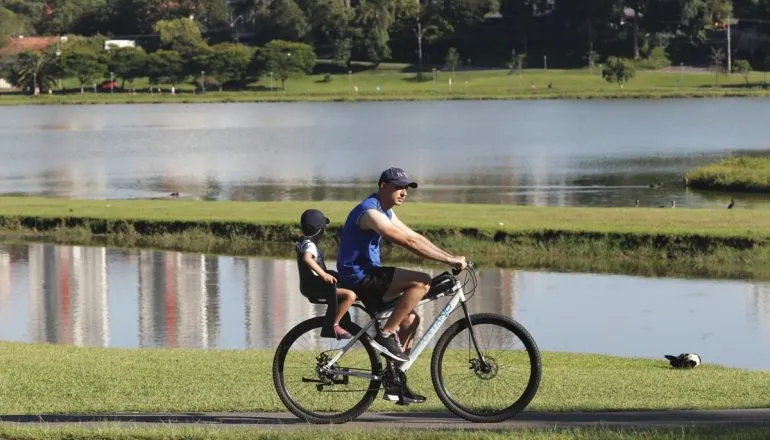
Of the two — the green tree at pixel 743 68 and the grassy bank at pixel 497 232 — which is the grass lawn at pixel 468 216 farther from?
the green tree at pixel 743 68

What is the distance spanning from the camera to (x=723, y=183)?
54.2 m

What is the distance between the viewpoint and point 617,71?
18438cm

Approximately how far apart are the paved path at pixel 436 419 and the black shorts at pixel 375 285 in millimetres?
993

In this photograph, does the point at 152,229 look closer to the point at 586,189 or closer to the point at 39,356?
the point at 39,356

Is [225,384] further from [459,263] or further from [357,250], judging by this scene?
[459,263]

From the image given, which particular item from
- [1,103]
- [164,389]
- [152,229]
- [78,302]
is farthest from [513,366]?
[1,103]

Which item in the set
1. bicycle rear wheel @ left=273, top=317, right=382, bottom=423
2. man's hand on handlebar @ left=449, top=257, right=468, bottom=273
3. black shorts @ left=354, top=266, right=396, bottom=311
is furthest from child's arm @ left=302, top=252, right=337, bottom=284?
man's hand on handlebar @ left=449, top=257, right=468, bottom=273

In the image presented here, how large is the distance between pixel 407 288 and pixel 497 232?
844 inches

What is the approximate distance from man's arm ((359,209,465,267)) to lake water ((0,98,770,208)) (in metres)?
35.2

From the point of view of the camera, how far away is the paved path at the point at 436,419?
12172mm

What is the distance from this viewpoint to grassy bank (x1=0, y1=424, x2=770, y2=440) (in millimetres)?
11281

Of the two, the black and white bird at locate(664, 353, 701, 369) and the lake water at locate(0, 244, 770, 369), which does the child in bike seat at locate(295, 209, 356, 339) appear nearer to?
Answer: the black and white bird at locate(664, 353, 701, 369)

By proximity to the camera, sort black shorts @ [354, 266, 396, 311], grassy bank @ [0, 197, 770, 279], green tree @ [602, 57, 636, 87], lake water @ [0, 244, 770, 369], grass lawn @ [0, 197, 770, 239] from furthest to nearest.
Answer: green tree @ [602, 57, 636, 87]
grass lawn @ [0, 197, 770, 239]
grassy bank @ [0, 197, 770, 279]
lake water @ [0, 244, 770, 369]
black shorts @ [354, 266, 396, 311]

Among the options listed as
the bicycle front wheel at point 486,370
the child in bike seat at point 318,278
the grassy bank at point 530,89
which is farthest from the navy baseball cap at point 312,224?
the grassy bank at point 530,89
